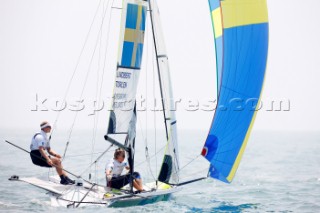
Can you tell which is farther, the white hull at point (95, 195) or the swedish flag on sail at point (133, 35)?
the swedish flag on sail at point (133, 35)

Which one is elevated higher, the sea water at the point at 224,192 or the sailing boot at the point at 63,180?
the sailing boot at the point at 63,180

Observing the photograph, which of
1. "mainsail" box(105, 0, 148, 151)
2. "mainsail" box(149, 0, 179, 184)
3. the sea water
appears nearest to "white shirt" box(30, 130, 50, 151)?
the sea water

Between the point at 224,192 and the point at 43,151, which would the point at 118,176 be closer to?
the point at 43,151

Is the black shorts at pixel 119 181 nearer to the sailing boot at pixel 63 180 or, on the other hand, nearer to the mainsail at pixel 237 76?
the sailing boot at pixel 63 180

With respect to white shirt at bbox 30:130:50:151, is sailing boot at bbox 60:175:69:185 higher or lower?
lower

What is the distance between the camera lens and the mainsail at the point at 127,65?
11.9 meters

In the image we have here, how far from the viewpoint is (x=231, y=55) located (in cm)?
1148

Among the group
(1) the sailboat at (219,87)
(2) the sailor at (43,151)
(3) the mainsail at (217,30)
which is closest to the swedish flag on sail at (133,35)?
(1) the sailboat at (219,87)

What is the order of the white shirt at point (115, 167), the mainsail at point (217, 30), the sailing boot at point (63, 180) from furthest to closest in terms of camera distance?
the sailing boot at point (63, 180)
the white shirt at point (115, 167)
the mainsail at point (217, 30)

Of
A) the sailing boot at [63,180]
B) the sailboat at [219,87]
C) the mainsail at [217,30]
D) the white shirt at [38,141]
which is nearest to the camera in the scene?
the sailboat at [219,87]

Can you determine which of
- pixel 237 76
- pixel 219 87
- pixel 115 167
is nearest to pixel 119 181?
pixel 115 167

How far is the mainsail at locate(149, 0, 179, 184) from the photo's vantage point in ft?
41.0

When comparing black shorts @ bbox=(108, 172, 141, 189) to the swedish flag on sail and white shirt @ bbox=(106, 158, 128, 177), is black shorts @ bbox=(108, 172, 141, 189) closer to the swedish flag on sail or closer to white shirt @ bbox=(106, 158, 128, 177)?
white shirt @ bbox=(106, 158, 128, 177)

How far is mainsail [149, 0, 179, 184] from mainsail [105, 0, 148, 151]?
1.61ft
